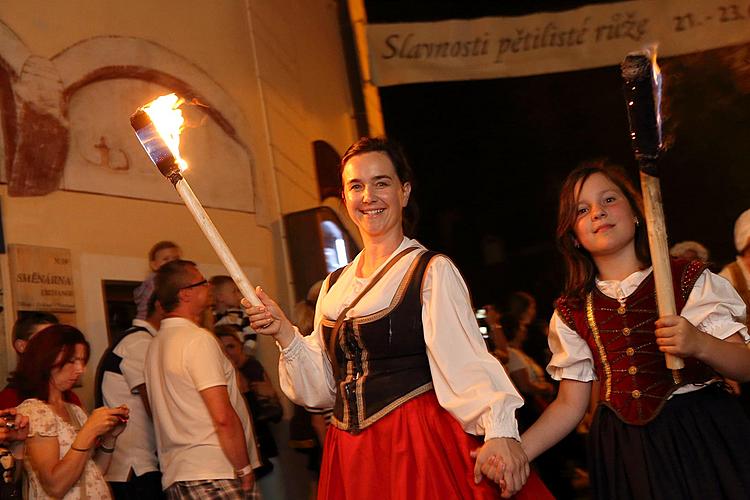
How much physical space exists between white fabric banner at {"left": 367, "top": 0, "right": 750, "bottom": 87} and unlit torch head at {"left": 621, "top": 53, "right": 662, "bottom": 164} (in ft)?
15.5

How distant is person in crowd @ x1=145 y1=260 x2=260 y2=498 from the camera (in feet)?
12.3

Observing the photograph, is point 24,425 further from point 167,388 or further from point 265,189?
point 265,189

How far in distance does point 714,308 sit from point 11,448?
2.30 metres

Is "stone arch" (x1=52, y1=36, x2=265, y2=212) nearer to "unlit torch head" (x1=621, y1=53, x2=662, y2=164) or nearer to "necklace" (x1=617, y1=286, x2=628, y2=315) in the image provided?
"necklace" (x1=617, y1=286, x2=628, y2=315)

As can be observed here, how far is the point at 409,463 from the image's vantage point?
2.47 meters

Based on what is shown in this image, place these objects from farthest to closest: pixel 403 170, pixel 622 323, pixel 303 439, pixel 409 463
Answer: pixel 303 439 → pixel 403 170 → pixel 622 323 → pixel 409 463

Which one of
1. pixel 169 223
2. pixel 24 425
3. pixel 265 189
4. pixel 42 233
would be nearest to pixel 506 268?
pixel 265 189

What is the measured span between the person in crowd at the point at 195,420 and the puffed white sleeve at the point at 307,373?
1081 mm

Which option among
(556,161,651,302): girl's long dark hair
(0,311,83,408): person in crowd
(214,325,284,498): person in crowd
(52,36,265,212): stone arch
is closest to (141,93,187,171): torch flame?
(556,161,651,302): girl's long dark hair

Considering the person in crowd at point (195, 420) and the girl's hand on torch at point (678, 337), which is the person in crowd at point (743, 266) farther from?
the person in crowd at point (195, 420)

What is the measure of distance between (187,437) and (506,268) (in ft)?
38.2

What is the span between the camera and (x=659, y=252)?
7.77 ft

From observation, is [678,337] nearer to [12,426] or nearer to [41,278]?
[12,426]

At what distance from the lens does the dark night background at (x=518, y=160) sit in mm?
11641
